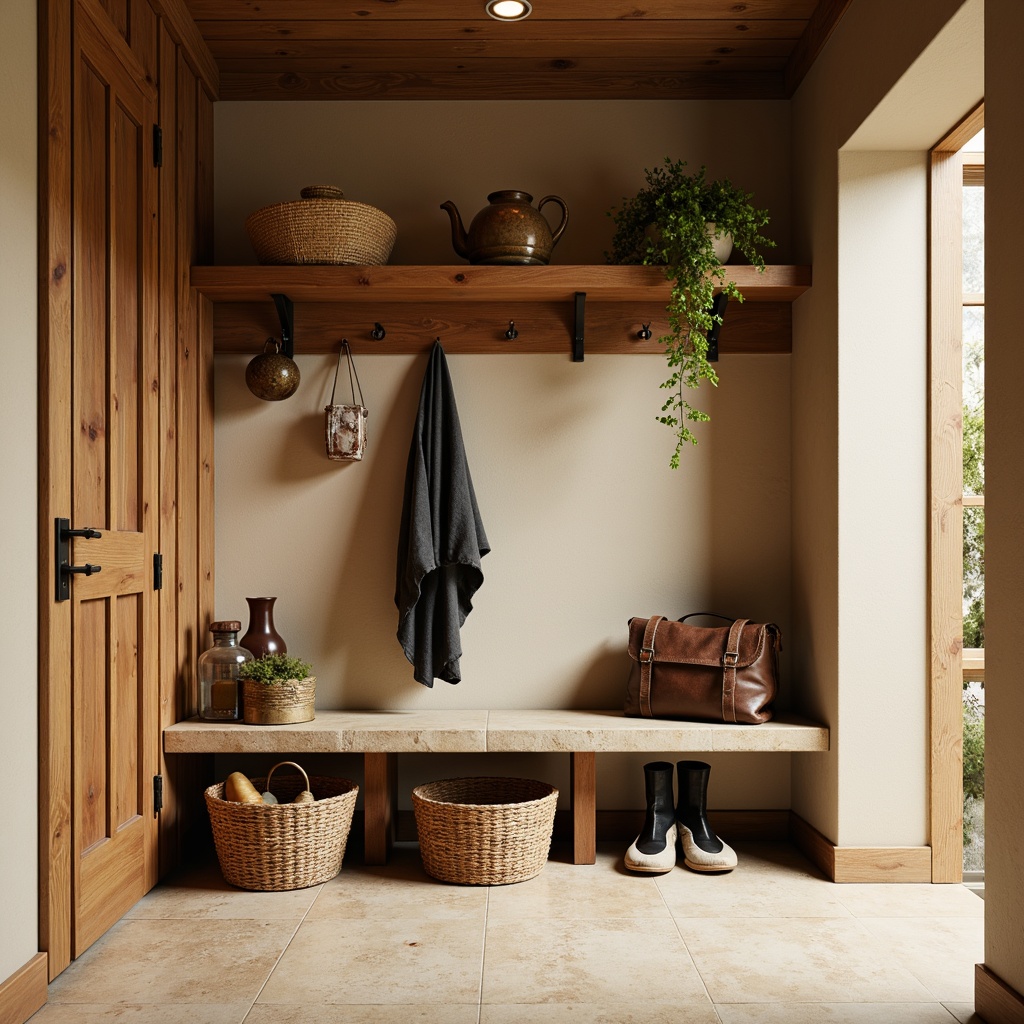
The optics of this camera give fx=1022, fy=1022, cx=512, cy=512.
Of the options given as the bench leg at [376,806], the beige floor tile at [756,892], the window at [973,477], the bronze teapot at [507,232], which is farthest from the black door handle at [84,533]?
the window at [973,477]

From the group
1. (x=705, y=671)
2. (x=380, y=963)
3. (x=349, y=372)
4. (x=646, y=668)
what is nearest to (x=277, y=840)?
(x=380, y=963)

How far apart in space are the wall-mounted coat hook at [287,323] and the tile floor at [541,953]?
5.00ft

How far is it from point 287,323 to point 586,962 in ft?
6.45

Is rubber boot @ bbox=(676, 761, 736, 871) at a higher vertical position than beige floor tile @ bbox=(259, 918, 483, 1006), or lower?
higher

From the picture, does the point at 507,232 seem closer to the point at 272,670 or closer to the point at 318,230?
the point at 318,230

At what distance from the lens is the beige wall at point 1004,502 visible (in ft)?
5.80

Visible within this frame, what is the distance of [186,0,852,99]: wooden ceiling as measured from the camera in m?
2.78

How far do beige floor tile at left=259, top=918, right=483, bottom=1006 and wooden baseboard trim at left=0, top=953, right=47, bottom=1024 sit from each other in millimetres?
416

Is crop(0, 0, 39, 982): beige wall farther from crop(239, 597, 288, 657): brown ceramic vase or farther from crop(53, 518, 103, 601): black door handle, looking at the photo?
crop(239, 597, 288, 657): brown ceramic vase

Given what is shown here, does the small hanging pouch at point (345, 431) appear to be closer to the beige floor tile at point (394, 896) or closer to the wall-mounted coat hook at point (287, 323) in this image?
the wall-mounted coat hook at point (287, 323)

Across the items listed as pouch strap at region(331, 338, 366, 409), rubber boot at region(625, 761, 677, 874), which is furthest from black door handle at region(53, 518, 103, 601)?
rubber boot at region(625, 761, 677, 874)

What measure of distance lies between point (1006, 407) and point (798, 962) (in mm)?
1240

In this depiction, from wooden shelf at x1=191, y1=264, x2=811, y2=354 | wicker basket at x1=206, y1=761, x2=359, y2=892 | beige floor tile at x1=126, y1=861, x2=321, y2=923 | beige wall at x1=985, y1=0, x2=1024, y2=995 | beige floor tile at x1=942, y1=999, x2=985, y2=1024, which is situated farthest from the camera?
wooden shelf at x1=191, y1=264, x2=811, y2=354

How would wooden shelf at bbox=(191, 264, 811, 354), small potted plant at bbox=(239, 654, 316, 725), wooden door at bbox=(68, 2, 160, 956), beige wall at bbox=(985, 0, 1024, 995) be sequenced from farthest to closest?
wooden shelf at bbox=(191, 264, 811, 354) → small potted plant at bbox=(239, 654, 316, 725) → wooden door at bbox=(68, 2, 160, 956) → beige wall at bbox=(985, 0, 1024, 995)
